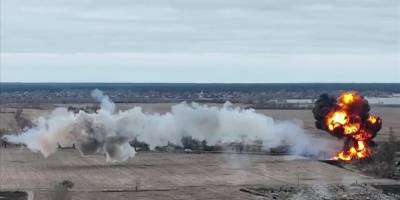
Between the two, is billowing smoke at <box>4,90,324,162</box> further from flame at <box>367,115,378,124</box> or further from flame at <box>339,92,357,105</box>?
flame at <box>367,115,378,124</box>

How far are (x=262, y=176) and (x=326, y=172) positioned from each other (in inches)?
375

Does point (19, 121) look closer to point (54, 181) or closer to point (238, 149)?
point (238, 149)

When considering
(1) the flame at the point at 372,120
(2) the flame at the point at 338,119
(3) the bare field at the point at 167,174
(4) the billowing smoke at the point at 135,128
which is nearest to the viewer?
(3) the bare field at the point at 167,174

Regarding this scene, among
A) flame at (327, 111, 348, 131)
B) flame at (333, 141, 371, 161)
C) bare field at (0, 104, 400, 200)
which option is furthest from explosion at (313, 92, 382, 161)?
bare field at (0, 104, 400, 200)

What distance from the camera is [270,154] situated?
128m

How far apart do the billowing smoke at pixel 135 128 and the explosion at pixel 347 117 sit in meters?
10.5

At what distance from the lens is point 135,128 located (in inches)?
3994

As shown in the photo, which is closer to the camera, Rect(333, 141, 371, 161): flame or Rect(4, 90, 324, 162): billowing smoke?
Rect(4, 90, 324, 162): billowing smoke

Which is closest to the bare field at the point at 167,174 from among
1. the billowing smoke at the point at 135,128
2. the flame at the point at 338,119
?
the billowing smoke at the point at 135,128

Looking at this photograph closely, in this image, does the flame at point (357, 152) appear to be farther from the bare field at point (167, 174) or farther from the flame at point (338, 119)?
the flame at point (338, 119)

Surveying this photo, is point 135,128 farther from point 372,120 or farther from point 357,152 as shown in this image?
point 372,120

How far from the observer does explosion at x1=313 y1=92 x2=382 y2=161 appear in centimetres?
9669

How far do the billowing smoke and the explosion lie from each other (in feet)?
34.3

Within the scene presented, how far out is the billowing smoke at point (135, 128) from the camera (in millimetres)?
95188
